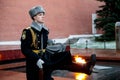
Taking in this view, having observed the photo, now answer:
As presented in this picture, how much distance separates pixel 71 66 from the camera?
286cm

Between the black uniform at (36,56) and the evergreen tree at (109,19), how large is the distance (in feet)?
24.3

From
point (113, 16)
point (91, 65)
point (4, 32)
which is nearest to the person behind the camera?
point (91, 65)

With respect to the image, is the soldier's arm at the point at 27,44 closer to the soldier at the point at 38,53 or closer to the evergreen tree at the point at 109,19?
the soldier at the point at 38,53

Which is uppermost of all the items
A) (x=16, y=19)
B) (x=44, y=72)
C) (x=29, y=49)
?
(x=16, y=19)

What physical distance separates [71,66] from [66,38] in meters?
9.28

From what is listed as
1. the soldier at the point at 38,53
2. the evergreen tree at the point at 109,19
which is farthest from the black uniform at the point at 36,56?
the evergreen tree at the point at 109,19

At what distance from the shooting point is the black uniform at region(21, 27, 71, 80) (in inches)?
110

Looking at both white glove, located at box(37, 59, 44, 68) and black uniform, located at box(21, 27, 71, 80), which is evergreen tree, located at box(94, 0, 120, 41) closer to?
black uniform, located at box(21, 27, 71, 80)

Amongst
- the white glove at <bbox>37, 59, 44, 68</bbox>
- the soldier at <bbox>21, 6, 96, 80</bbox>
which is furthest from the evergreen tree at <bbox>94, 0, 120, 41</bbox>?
the white glove at <bbox>37, 59, 44, 68</bbox>

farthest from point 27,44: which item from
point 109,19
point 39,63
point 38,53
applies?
point 109,19

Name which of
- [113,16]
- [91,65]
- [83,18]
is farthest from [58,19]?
[91,65]

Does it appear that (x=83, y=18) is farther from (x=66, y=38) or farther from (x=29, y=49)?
(x=29, y=49)

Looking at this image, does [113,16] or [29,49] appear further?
[113,16]

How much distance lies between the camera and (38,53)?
9.25ft
